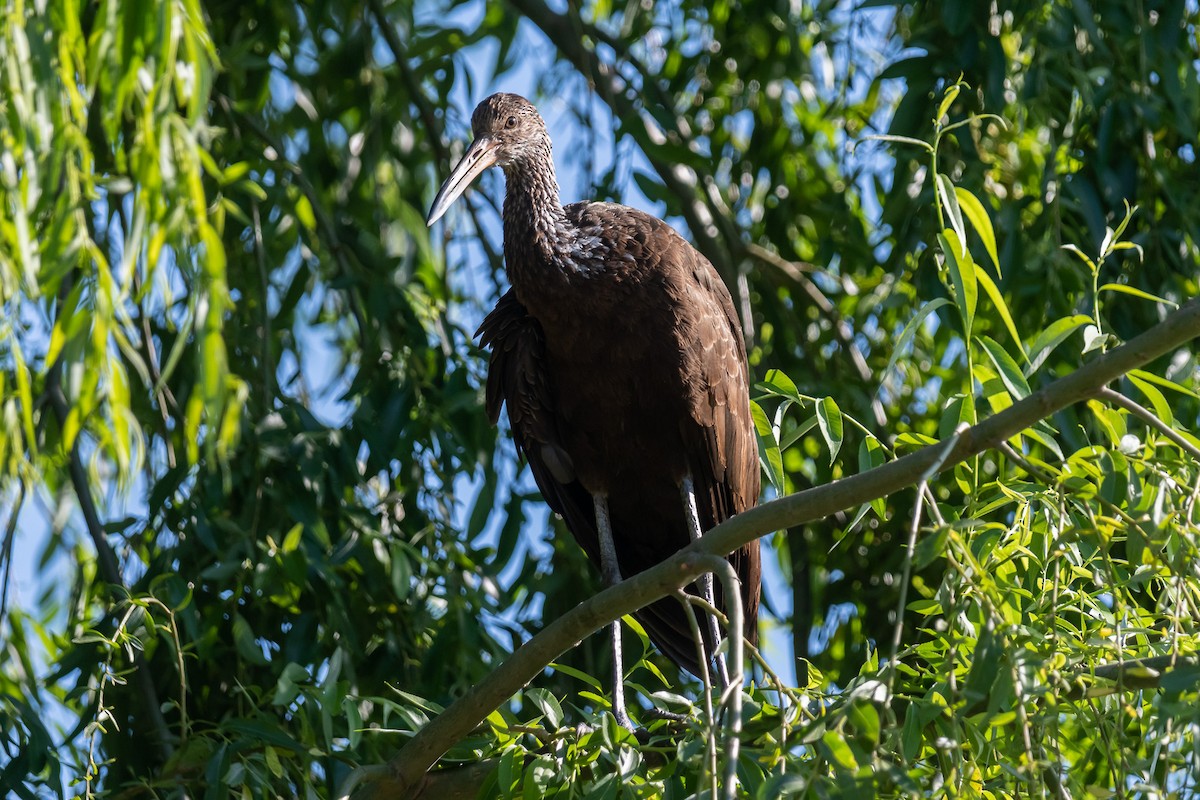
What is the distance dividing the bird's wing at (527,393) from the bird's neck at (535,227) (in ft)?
0.44

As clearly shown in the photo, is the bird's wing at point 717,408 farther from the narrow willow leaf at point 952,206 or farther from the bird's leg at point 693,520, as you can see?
the narrow willow leaf at point 952,206

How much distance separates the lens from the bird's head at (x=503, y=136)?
12.8 feet

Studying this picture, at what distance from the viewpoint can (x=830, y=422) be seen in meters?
2.56

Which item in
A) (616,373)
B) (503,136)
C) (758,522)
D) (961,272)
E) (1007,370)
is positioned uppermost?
(503,136)

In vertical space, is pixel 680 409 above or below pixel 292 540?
above

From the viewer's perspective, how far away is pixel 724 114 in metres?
5.21

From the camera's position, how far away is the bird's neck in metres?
3.59

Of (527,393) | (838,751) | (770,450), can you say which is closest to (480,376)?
(527,393)

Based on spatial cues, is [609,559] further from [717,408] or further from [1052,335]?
[1052,335]

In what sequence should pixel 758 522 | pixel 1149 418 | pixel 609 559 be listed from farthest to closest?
pixel 609 559 → pixel 758 522 → pixel 1149 418

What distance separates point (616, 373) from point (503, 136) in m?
0.79

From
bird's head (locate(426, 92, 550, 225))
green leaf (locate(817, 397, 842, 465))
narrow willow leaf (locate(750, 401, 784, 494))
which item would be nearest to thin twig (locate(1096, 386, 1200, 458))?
green leaf (locate(817, 397, 842, 465))

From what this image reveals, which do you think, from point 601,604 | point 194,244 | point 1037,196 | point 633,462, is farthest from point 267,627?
point 1037,196

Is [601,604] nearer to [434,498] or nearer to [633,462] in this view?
[633,462]
